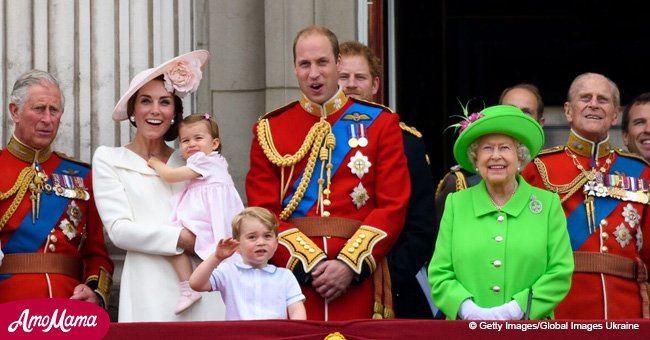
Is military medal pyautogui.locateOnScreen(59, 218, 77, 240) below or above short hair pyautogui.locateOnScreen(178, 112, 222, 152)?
below

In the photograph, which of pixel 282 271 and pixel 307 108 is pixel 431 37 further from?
pixel 282 271

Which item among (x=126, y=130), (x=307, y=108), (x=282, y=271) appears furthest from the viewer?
(x=126, y=130)

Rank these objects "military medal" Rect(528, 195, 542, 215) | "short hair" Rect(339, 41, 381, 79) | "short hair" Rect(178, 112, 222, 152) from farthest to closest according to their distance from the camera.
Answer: "short hair" Rect(339, 41, 381, 79), "short hair" Rect(178, 112, 222, 152), "military medal" Rect(528, 195, 542, 215)

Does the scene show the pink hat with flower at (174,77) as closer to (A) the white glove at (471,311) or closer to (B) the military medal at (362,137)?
(B) the military medal at (362,137)

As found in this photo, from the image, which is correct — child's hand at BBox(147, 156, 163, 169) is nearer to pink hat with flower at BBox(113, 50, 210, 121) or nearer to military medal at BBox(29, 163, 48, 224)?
pink hat with flower at BBox(113, 50, 210, 121)

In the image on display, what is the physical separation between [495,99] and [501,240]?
11.5ft

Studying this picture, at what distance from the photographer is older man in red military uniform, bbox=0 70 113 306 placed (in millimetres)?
8680

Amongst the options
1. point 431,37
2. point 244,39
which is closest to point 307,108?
point 244,39

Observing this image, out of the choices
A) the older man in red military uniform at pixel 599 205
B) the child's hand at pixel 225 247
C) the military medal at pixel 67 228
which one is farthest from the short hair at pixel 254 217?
the older man in red military uniform at pixel 599 205

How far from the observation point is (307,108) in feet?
28.7
